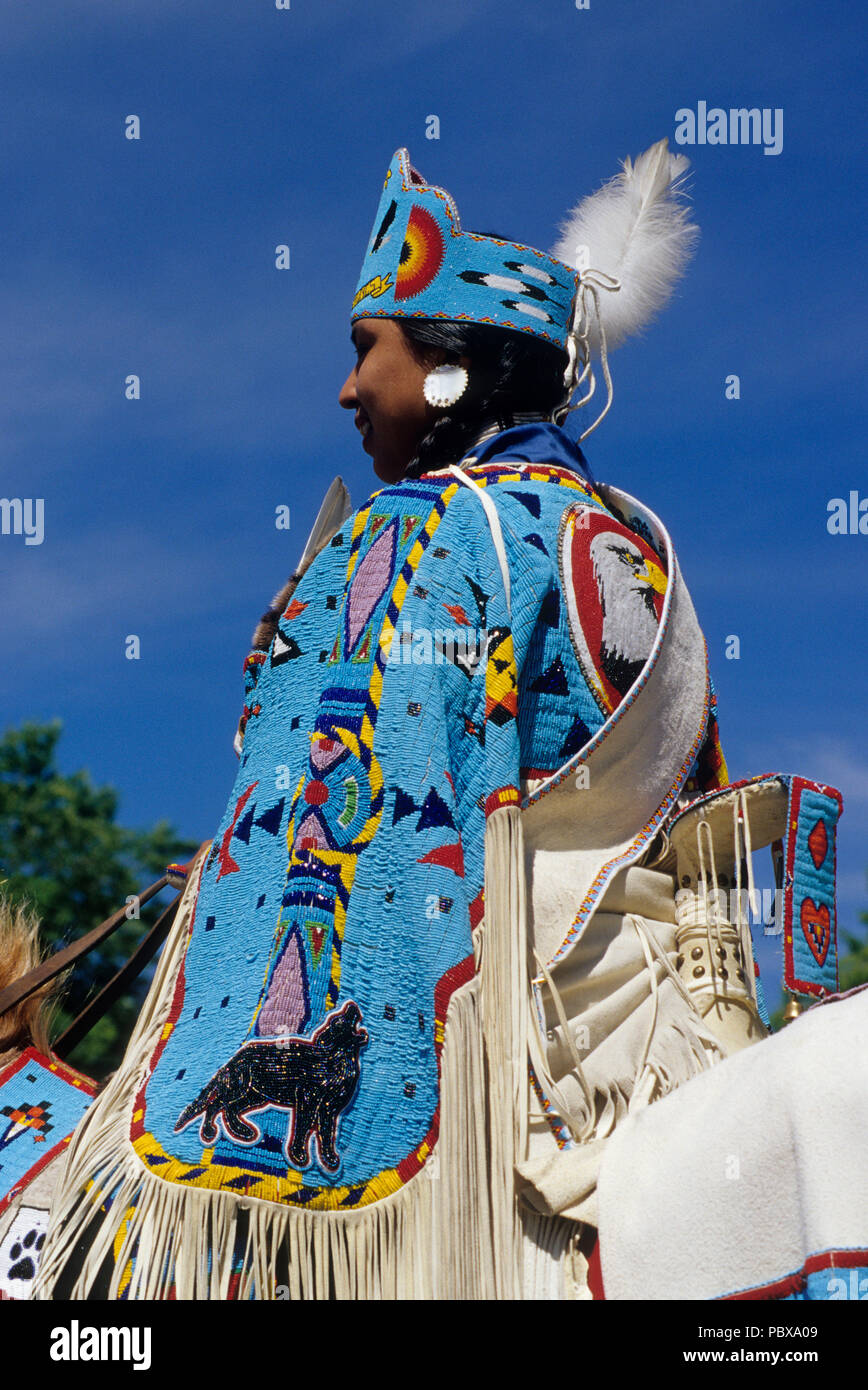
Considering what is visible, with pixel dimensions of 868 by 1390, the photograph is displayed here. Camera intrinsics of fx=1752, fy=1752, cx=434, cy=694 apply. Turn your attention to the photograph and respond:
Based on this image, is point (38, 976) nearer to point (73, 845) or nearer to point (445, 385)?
point (445, 385)

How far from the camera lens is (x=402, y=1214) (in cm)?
275

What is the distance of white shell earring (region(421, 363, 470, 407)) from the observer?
390 cm

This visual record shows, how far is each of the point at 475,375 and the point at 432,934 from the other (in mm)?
1473

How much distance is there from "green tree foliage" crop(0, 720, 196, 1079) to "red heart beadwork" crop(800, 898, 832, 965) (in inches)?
462

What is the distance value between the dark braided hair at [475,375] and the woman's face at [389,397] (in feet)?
0.09

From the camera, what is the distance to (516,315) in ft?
12.9

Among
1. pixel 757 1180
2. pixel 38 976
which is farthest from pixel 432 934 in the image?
pixel 38 976

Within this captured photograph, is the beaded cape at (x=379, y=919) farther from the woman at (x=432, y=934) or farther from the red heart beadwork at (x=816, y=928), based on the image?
the red heart beadwork at (x=816, y=928)

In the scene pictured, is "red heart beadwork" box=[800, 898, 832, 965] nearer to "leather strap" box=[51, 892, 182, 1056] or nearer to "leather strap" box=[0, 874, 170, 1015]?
"leather strap" box=[51, 892, 182, 1056]

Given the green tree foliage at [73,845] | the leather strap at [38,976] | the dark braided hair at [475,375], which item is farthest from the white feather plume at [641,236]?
the green tree foliage at [73,845]

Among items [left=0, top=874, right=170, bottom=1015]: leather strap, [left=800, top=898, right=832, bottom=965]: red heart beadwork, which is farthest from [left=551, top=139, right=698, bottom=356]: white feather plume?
[left=0, top=874, right=170, bottom=1015]: leather strap

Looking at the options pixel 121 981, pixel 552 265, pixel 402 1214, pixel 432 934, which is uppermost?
pixel 552 265
